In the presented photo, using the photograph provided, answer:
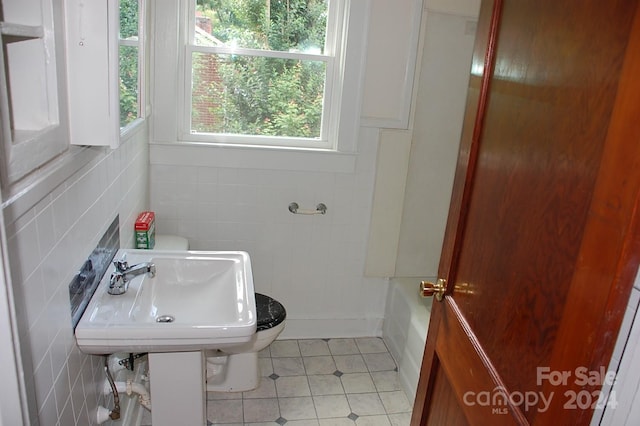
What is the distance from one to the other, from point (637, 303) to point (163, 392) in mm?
1303

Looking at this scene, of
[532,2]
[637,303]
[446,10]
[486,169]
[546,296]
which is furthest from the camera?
[446,10]

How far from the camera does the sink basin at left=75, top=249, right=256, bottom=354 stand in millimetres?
1256

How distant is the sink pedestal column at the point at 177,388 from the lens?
1467 millimetres

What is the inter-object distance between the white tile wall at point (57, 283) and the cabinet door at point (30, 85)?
0.12m

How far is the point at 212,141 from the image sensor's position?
2.53 meters

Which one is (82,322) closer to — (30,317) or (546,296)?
(30,317)

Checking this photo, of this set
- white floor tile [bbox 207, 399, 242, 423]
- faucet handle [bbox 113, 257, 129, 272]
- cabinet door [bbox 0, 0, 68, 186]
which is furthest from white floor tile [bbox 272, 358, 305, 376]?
cabinet door [bbox 0, 0, 68, 186]

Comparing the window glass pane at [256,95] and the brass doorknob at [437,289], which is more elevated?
the window glass pane at [256,95]

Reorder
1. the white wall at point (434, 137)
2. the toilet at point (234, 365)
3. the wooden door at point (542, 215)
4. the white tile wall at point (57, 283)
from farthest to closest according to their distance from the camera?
the white wall at point (434, 137) < the toilet at point (234, 365) < the white tile wall at point (57, 283) < the wooden door at point (542, 215)

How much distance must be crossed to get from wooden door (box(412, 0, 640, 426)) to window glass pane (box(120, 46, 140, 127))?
101 centimetres

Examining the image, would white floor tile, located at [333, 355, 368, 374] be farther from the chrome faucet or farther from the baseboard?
the chrome faucet

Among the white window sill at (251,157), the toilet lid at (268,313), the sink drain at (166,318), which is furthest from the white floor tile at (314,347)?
the sink drain at (166,318)

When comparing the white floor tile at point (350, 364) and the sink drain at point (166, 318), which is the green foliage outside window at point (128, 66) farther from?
the white floor tile at point (350, 364)

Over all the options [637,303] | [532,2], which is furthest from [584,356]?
[532,2]
